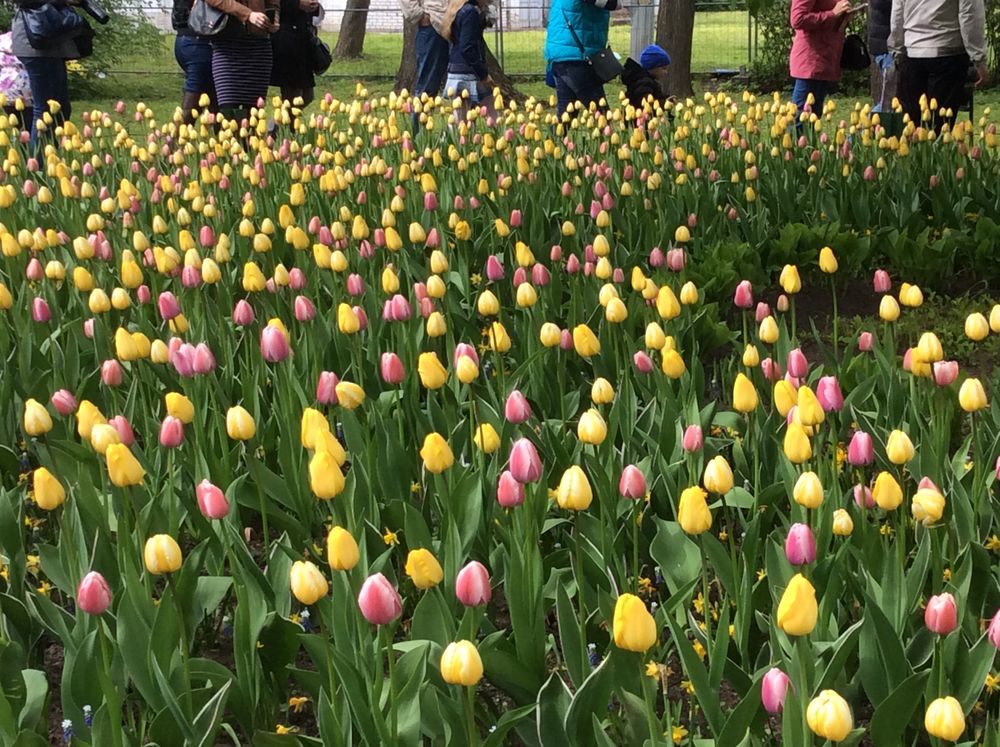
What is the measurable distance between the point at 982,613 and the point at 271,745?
1241 millimetres

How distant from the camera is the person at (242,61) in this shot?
755cm

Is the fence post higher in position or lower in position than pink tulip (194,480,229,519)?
higher

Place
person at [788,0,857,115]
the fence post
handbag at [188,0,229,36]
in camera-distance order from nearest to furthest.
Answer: handbag at [188,0,229,36] → person at [788,0,857,115] → the fence post

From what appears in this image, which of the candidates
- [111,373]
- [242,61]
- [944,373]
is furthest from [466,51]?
[944,373]

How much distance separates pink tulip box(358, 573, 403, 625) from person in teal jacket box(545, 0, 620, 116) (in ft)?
23.0

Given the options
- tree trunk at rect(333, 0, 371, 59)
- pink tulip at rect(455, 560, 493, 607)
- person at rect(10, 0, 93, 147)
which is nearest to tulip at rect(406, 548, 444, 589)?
pink tulip at rect(455, 560, 493, 607)

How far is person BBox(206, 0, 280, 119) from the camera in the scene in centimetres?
755

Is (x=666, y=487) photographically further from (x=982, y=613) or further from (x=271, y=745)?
(x=271, y=745)

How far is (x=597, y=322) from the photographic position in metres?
3.68

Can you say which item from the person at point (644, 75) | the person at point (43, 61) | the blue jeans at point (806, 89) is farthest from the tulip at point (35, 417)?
the person at point (644, 75)

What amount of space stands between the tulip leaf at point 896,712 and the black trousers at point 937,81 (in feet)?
19.3

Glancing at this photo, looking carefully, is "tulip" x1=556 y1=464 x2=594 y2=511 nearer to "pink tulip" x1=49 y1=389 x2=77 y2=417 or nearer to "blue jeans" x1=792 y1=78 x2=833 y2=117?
"pink tulip" x1=49 y1=389 x2=77 y2=417

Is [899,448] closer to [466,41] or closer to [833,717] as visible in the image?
[833,717]

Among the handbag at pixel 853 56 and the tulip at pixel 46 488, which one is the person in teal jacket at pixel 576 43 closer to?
the handbag at pixel 853 56
